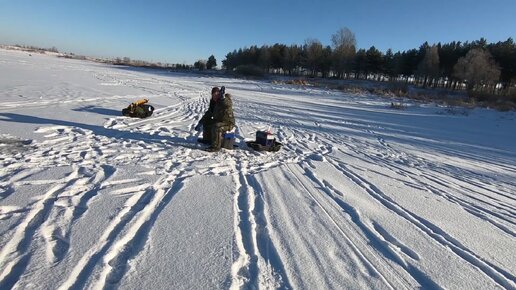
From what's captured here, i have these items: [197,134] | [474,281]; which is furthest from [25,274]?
[197,134]

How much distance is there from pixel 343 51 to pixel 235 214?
72346 millimetres

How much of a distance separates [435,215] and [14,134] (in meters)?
8.70

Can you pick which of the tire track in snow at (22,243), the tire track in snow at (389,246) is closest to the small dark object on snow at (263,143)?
the tire track in snow at (389,246)

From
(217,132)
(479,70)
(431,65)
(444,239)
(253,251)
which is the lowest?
(444,239)

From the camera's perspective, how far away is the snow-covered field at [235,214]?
3.43 meters

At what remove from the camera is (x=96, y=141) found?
320 inches

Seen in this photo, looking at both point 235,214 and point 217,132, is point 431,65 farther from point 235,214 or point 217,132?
point 235,214

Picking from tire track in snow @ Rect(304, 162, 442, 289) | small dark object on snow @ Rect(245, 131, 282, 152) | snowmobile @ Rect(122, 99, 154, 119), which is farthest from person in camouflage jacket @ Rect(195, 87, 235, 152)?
snowmobile @ Rect(122, 99, 154, 119)

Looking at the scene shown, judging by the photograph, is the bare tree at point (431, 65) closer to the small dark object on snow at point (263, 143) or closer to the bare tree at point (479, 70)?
the bare tree at point (479, 70)

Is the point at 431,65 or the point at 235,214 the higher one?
the point at 431,65

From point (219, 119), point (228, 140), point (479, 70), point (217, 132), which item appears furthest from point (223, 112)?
point (479, 70)

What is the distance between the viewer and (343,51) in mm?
72000

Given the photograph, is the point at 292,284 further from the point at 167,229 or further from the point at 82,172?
the point at 82,172

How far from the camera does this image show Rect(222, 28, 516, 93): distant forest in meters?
48.4
